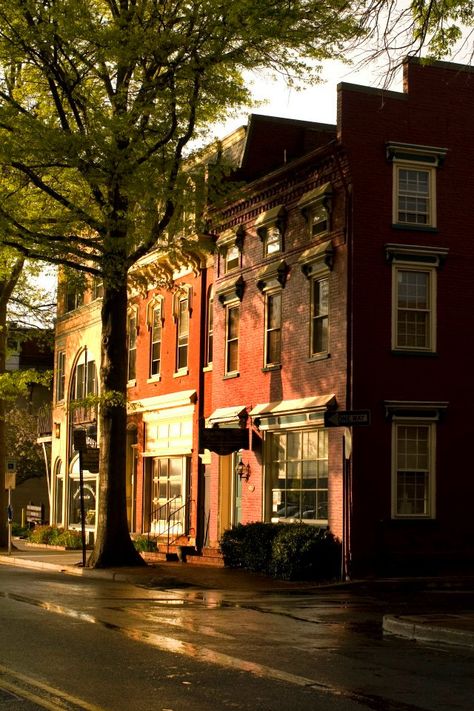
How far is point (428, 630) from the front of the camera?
14.7m

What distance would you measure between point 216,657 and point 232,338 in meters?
19.0

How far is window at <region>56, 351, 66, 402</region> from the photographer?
148 ft

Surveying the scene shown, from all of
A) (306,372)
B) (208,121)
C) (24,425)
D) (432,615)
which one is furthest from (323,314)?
(24,425)

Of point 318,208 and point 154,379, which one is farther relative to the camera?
point 154,379

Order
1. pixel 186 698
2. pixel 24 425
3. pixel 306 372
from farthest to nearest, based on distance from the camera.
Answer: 1. pixel 24 425
2. pixel 306 372
3. pixel 186 698

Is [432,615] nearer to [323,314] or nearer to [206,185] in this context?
[323,314]

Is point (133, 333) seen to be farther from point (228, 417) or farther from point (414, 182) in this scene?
point (414, 182)

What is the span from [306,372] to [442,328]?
326cm

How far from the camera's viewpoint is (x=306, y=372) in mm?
26359

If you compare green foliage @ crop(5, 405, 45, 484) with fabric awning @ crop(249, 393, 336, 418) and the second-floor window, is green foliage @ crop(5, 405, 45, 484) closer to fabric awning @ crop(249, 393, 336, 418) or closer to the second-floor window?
the second-floor window

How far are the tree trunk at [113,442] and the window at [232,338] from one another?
3.88m

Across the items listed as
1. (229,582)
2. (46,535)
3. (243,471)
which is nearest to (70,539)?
(46,535)

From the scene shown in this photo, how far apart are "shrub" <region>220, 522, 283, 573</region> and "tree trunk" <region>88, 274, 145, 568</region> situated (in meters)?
2.05

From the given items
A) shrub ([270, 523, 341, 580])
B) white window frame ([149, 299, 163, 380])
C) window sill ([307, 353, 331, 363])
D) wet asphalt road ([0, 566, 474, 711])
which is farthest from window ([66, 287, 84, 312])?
wet asphalt road ([0, 566, 474, 711])
